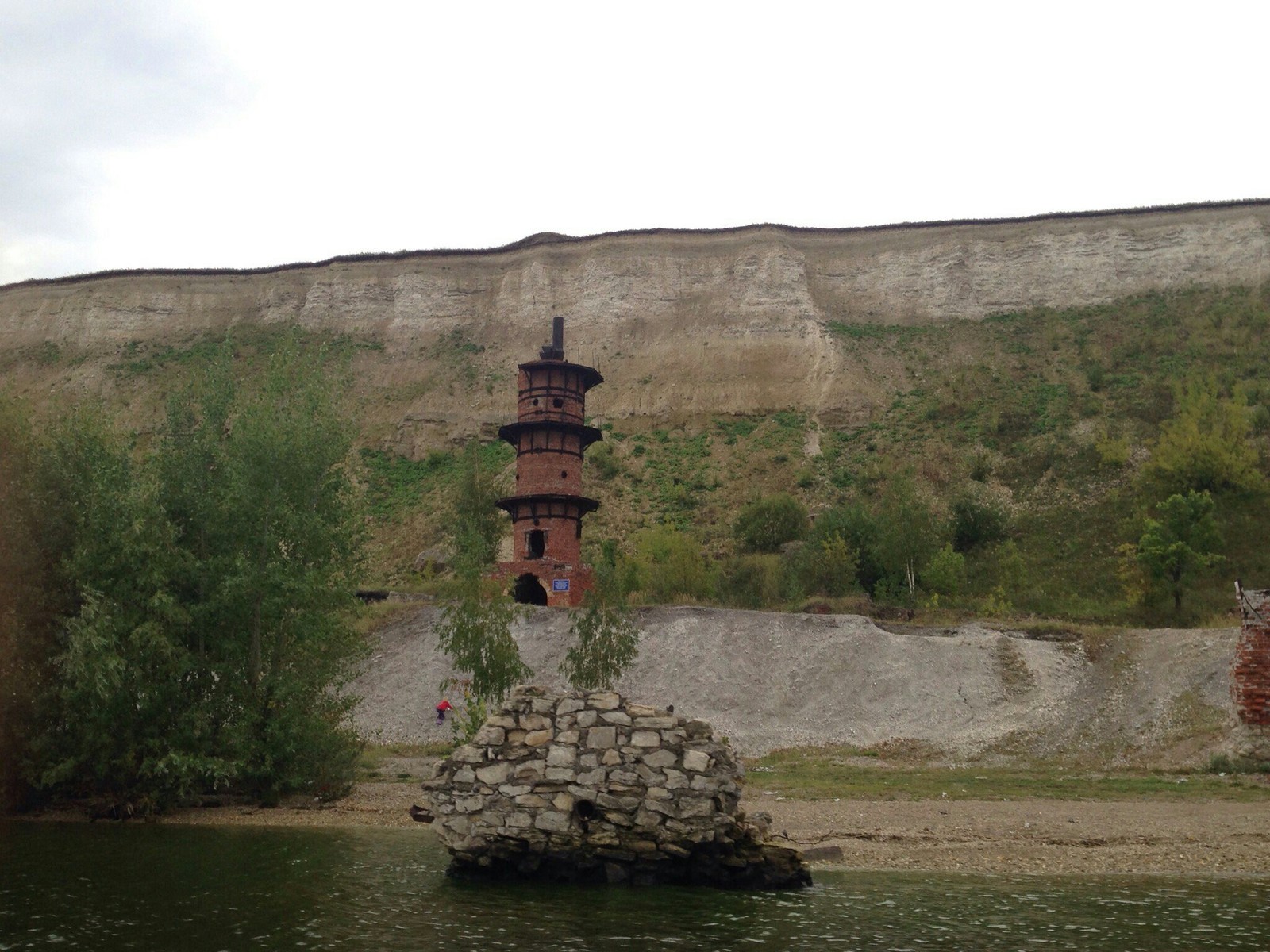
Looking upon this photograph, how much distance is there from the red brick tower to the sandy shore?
18545 mm

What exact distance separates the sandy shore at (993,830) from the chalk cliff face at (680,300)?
1906 inches

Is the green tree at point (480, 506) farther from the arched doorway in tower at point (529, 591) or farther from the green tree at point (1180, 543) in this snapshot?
the green tree at point (1180, 543)

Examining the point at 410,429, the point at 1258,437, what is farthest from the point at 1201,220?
the point at 410,429

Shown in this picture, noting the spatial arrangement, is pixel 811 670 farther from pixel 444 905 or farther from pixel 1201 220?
pixel 1201 220

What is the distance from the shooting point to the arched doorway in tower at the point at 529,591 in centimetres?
4291

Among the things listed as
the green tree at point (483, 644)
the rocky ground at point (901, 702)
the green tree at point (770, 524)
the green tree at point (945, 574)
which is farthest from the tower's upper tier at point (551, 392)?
the green tree at point (483, 644)

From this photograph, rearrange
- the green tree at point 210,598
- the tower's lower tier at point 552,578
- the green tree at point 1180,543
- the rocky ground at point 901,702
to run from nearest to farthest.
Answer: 1. the rocky ground at point 901,702
2. the green tree at point 210,598
3. the tower's lower tier at point 552,578
4. the green tree at point 1180,543

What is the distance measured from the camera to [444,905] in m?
12.3

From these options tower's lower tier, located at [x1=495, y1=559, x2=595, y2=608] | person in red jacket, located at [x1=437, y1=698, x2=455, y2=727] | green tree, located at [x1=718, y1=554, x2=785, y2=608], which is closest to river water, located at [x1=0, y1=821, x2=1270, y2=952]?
person in red jacket, located at [x1=437, y1=698, x2=455, y2=727]

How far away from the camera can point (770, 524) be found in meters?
56.1

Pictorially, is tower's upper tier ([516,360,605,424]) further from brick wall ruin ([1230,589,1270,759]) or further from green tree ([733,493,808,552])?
brick wall ruin ([1230,589,1270,759])

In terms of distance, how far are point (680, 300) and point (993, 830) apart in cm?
6372

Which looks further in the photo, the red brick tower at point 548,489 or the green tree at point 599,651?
the red brick tower at point 548,489

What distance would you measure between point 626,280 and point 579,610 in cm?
4556
